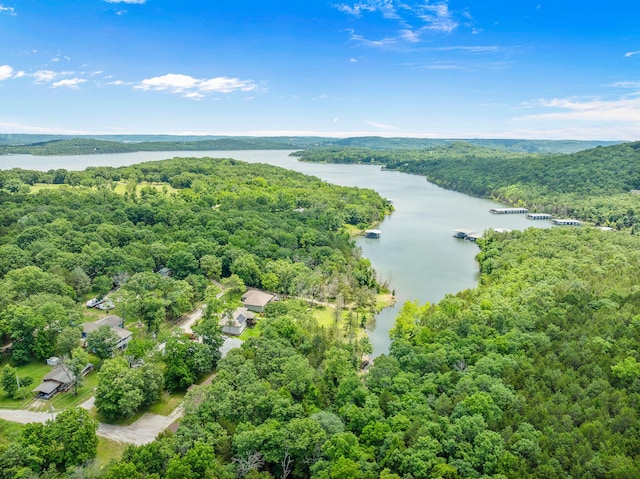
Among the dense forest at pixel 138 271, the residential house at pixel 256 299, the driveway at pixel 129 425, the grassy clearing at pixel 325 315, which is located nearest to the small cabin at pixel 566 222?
the dense forest at pixel 138 271

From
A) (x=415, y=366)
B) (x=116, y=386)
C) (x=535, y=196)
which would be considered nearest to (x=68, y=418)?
(x=116, y=386)

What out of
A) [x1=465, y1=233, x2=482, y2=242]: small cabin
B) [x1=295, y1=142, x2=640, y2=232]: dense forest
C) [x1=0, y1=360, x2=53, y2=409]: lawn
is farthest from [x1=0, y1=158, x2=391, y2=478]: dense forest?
[x1=295, y1=142, x2=640, y2=232]: dense forest

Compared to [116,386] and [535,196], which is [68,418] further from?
[535,196]

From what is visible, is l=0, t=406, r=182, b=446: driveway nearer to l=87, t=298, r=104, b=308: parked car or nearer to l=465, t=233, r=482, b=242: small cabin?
l=87, t=298, r=104, b=308: parked car

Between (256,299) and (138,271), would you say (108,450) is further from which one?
(138,271)

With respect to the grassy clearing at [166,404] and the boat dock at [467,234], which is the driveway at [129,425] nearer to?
the grassy clearing at [166,404]
